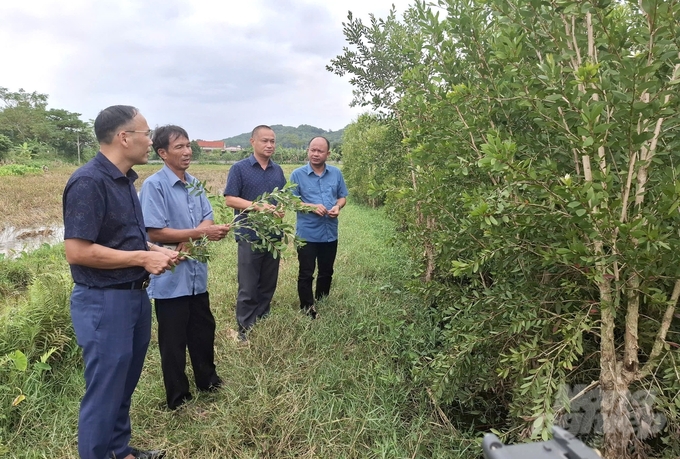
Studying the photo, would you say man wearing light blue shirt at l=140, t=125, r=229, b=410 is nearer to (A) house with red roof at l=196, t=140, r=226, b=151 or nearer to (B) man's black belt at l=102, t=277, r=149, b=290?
(B) man's black belt at l=102, t=277, r=149, b=290

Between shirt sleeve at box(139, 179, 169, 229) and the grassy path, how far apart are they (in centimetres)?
128

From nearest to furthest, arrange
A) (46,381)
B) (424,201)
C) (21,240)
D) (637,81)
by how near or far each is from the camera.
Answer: (637,81) → (424,201) → (46,381) → (21,240)

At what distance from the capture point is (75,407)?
271cm

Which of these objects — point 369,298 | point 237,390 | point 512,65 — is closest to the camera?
point 512,65

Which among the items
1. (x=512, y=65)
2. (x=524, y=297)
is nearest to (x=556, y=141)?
(x=512, y=65)

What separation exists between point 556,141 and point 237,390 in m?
2.57

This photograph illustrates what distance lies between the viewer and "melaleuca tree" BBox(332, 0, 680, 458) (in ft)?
4.42

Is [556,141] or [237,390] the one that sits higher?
[556,141]

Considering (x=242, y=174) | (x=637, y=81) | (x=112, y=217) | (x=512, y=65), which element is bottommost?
(x=112, y=217)

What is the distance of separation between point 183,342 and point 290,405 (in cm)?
83

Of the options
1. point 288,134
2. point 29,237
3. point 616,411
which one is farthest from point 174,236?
point 288,134

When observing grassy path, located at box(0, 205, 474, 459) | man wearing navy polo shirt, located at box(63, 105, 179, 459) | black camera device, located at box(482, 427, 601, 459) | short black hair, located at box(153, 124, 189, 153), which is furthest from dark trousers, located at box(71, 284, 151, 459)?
black camera device, located at box(482, 427, 601, 459)

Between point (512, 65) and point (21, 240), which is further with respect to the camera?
point (21, 240)

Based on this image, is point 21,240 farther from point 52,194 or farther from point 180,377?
point 180,377
